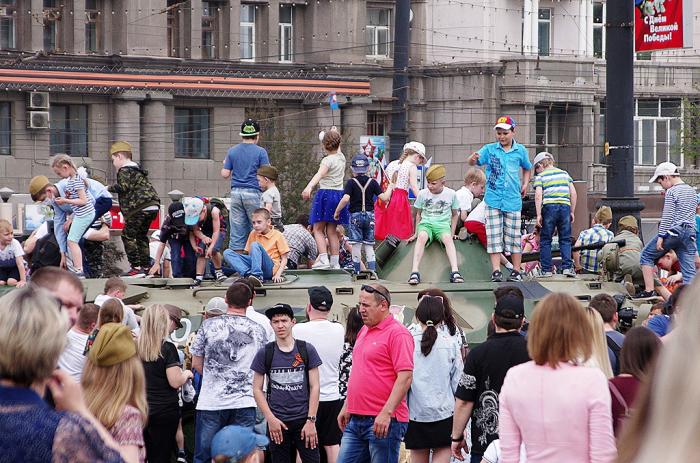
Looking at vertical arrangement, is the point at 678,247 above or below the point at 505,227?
below

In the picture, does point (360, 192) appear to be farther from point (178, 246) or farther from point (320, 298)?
point (320, 298)

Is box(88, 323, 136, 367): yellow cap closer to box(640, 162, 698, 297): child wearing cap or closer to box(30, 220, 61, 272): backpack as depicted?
box(30, 220, 61, 272): backpack

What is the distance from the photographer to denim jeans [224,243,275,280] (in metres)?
13.6

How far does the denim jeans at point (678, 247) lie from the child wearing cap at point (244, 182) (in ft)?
13.9

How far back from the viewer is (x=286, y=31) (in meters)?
43.2

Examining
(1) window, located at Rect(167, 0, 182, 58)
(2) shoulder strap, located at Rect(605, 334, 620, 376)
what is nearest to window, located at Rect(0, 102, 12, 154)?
(1) window, located at Rect(167, 0, 182, 58)

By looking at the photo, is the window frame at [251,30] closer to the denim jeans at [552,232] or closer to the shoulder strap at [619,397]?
the denim jeans at [552,232]

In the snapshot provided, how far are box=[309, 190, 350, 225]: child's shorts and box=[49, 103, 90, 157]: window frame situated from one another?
2531 centimetres

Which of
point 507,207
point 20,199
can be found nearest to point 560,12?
point 20,199

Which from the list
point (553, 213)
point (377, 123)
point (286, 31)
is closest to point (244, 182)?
point (553, 213)

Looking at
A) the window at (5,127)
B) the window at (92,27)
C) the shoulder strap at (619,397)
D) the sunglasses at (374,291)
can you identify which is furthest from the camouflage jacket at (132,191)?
the window at (92,27)

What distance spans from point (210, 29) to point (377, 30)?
231 inches

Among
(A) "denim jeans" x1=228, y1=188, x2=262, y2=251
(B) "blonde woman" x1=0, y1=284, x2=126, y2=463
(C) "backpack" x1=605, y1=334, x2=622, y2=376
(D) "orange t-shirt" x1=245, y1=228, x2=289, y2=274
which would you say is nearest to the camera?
(B) "blonde woman" x1=0, y1=284, x2=126, y2=463

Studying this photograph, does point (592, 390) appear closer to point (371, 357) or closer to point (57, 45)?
point (371, 357)
